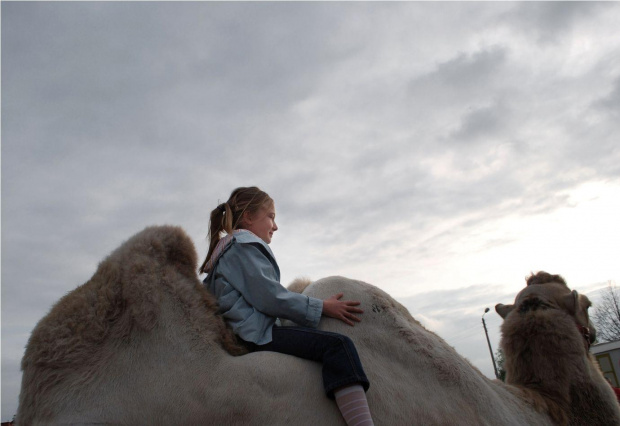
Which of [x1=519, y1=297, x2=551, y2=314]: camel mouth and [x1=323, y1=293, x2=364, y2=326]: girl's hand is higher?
[x1=519, y1=297, x2=551, y2=314]: camel mouth

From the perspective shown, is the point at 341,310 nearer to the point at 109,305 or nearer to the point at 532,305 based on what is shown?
the point at 109,305

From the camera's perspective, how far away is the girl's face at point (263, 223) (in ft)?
13.5

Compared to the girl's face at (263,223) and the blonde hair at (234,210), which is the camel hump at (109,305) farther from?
the girl's face at (263,223)

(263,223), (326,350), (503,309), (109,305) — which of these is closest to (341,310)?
(326,350)

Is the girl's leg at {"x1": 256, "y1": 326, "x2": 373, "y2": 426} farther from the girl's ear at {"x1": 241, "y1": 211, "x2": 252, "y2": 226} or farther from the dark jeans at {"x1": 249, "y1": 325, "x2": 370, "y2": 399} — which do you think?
the girl's ear at {"x1": 241, "y1": 211, "x2": 252, "y2": 226}

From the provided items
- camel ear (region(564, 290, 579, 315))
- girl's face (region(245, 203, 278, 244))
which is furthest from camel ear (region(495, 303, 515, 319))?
girl's face (region(245, 203, 278, 244))

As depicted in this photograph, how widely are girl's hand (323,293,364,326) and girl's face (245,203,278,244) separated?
88 cm

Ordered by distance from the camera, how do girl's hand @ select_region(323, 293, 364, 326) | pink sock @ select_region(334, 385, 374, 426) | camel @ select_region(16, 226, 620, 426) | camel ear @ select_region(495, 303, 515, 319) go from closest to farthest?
camel @ select_region(16, 226, 620, 426) < pink sock @ select_region(334, 385, 374, 426) < girl's hand @ select_region(323, 293, 364, 326) < camel ear @ select_region(495, 303, 515, 319)

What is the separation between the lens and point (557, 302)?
491 centimetres

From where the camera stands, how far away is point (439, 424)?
3230 millimetres

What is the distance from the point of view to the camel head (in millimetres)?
4848

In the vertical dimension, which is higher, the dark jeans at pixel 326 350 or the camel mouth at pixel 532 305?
the camel mouth at pixel 532 305

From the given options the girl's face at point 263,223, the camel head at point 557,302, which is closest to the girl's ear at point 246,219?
the girl's face at point 263,223

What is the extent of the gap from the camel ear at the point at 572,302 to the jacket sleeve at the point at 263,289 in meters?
2.86
